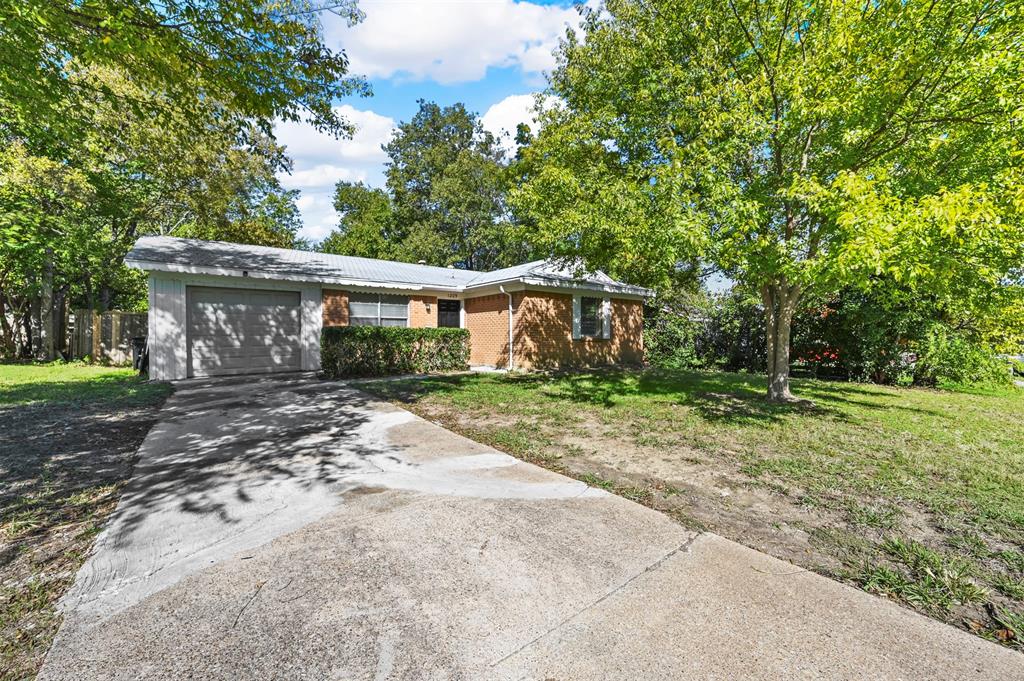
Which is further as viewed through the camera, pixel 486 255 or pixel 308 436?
pixel 486 255

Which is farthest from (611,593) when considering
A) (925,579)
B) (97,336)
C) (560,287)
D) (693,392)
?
(97,336)

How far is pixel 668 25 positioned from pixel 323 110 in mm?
Result: 6594

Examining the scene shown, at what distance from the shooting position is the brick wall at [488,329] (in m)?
13.9

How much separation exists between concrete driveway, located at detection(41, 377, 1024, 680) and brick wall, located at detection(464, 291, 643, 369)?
381 inches

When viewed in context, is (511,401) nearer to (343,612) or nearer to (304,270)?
(343,612)

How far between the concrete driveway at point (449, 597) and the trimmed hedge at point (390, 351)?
7.19 metres

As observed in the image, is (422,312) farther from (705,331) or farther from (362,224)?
(362,224)

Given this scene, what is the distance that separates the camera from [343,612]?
2.18 meters

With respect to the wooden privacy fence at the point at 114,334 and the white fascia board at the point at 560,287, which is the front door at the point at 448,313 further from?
the wooden privacy fence at the point at 114,334

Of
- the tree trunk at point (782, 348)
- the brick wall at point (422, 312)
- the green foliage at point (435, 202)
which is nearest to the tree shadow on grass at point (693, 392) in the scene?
the tree trunk at point (782, 348)

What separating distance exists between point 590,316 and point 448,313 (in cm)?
517

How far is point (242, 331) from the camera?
1132 cm

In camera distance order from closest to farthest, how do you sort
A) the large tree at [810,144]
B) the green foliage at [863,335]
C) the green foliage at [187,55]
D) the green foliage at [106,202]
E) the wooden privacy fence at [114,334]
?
the large tree at [810,144], the green foliage at [187,55], the green foliage at [863,335], the green foliage at [106,202], the wooden privacy fence at [114,334]

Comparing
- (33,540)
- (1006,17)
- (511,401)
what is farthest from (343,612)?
(1006,17)
